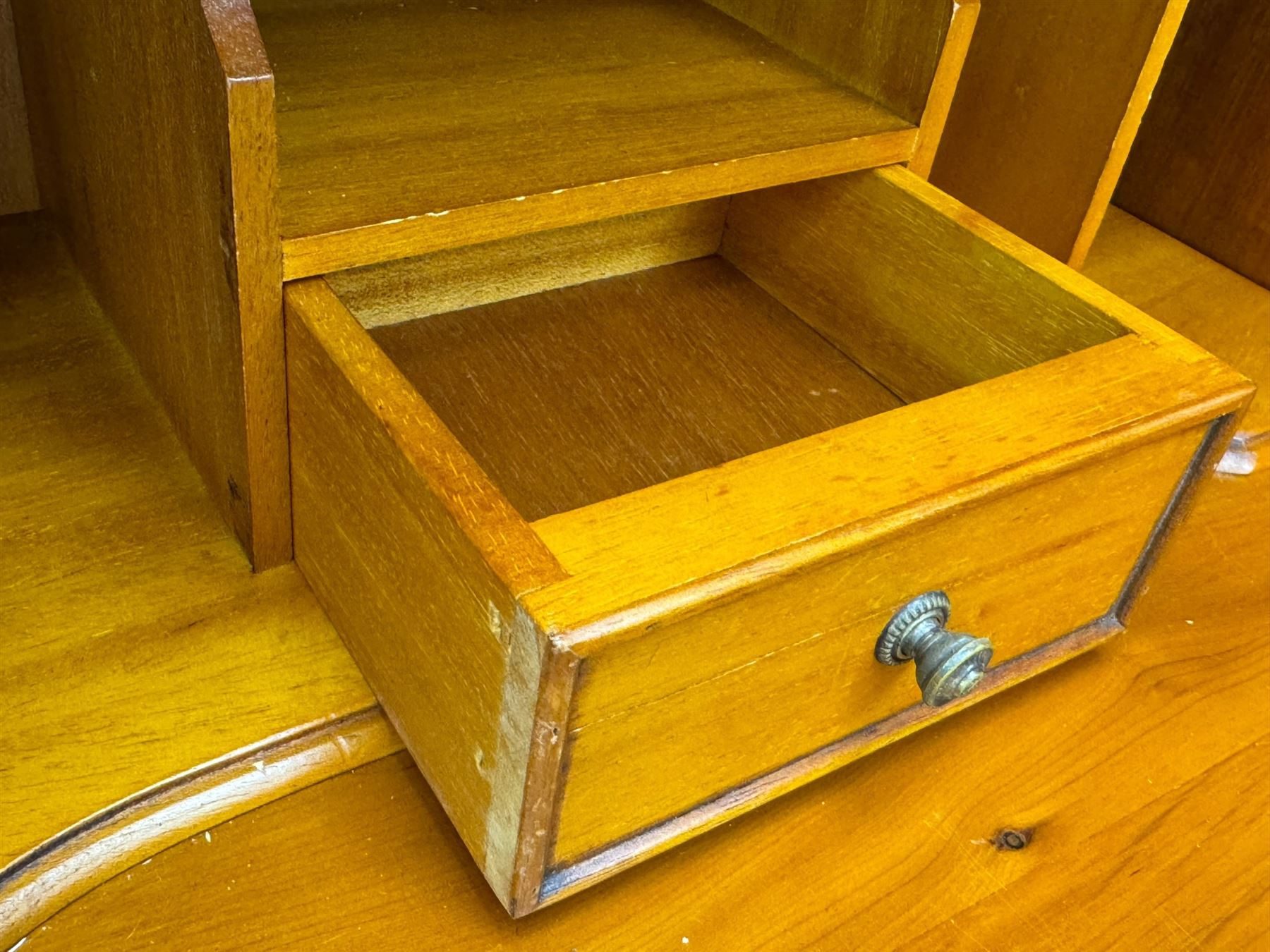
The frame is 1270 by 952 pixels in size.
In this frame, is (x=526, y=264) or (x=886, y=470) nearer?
(x=886, y=470)

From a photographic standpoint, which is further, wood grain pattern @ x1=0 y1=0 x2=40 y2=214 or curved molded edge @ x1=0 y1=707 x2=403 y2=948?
wood grain pattern @ x1=0 y1=0 x2=40 y2=214

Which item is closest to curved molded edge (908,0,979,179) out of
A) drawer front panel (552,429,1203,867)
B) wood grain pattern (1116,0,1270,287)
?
drawer front panel (552,429,1203,867)

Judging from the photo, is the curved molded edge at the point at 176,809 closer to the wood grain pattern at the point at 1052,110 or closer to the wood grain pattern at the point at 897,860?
the wood grain pattern at the point at 897,860

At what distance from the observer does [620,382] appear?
719 millimetres

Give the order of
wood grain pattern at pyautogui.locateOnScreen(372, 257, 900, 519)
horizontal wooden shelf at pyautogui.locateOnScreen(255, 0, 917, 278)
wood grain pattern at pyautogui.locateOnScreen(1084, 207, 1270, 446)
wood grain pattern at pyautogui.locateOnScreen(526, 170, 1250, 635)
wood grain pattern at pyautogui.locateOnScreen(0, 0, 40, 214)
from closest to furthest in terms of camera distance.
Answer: wood grain pattern at pyautogui.locateOnScreen(526, 170, 1250, 635), horizontal wooden shelf at pyautogui.locateOnScreen(255, 0, 917, 278), wood grain pattern at pyautogui.locateOnScreen(372, 257, 900, 519), wood grain pattern at pyautogui.locateOnScreen(0, 0, 40, 214), wood grain pattern at pyautogui.locateOnScreen(1084, 207, 1270, 446)

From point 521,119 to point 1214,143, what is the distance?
2.05 feet

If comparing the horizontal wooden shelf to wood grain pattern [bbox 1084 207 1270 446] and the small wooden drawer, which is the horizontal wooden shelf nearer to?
the small wooden drawer

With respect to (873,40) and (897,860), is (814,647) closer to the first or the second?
(897,860)

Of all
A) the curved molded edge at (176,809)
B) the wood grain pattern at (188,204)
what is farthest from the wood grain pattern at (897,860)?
the wood grain pattern at (188,204)

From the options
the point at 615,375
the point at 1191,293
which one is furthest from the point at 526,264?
the point at 1191,293

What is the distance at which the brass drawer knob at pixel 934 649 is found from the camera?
1.63 ft

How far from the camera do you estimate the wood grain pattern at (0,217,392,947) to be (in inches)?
20.1

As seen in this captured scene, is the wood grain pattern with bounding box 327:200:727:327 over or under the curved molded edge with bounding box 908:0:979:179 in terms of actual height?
under

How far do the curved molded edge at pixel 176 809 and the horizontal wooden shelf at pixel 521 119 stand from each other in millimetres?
211
